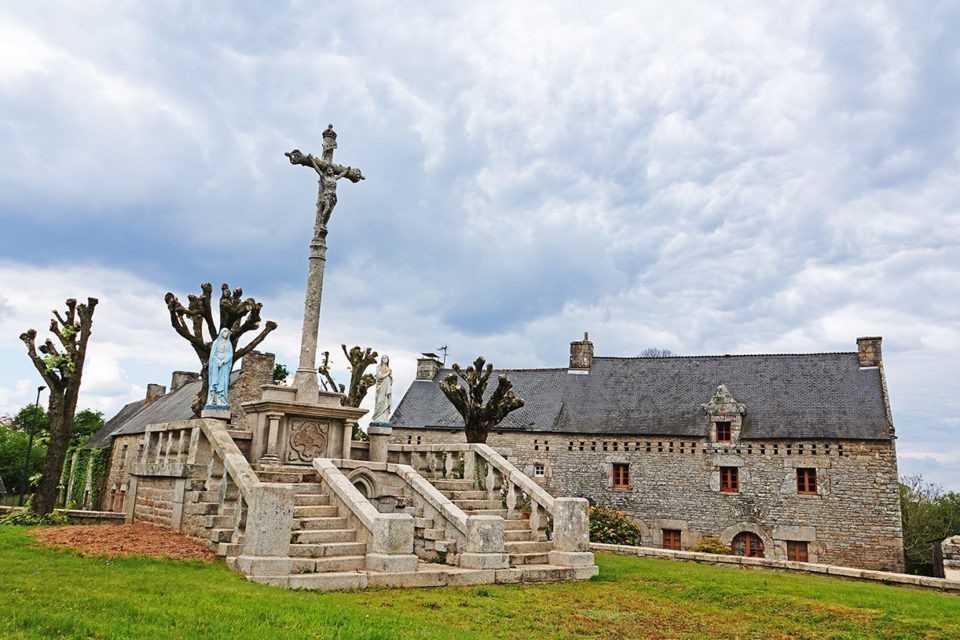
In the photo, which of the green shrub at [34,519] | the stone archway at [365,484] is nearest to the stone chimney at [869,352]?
the stone archway at [365,484]

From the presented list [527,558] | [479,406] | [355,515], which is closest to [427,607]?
[355,515]

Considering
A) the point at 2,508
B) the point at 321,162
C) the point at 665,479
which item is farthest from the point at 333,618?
the point at 665,479

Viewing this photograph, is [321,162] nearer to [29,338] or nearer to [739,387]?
[29,338]

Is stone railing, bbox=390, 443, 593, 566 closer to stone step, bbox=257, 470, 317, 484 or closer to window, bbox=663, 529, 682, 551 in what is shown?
stone step, bbox=257, 470, 317, 484

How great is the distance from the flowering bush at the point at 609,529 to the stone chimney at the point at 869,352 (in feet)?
44.4

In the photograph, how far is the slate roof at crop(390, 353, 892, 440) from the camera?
25.4 meters

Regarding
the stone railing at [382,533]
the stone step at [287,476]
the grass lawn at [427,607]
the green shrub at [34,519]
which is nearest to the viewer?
the grass lawn at [427,607]

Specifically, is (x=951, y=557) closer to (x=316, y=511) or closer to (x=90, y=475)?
(x=316, y=511)

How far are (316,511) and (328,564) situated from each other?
4.60ft

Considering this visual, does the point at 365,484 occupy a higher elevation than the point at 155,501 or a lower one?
higher

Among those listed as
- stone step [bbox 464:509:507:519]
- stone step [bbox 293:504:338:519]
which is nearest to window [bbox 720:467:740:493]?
stone step [bbox 464:509:507:519]

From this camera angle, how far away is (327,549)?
9.17m

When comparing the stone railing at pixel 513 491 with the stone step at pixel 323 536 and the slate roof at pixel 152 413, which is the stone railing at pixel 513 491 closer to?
the stone step at pixel 323 536

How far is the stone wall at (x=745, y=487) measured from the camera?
23516mm
